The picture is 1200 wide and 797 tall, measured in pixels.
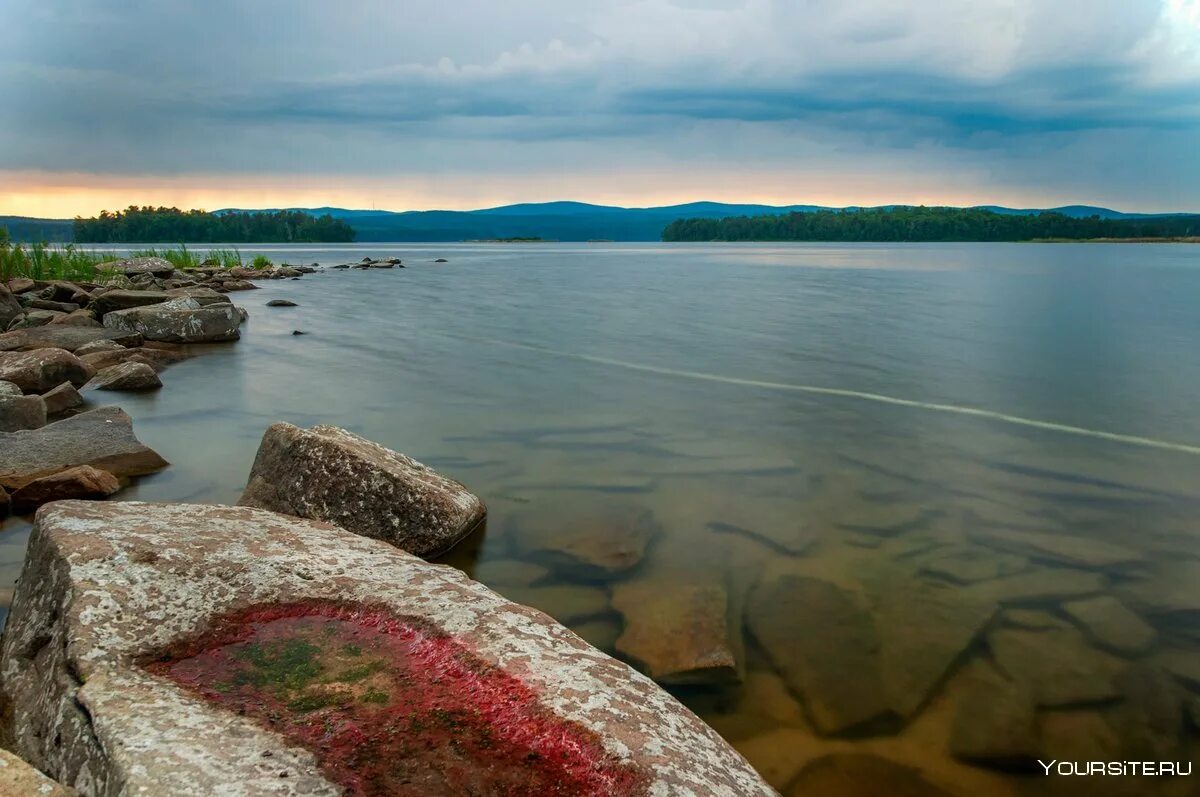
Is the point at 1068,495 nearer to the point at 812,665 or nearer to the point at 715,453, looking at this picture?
the point at 715,453

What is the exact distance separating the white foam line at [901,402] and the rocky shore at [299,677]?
642 centimetres

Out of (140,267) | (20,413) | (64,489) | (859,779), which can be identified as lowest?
(859,779)

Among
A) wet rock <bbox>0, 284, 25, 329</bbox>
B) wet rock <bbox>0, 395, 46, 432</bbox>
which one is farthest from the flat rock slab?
wet rock <bbox>0, 395, 46, 432</bbox>

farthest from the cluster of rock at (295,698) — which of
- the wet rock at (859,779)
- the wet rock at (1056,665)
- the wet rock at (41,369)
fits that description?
the wet rock at (41,369)

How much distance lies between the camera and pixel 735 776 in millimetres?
2479

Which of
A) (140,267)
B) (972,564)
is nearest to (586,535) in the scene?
(972,564)

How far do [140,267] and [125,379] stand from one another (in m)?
21.6

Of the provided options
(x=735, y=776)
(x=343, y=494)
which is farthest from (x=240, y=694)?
(x=343, y=494)

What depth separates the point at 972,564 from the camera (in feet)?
16.8

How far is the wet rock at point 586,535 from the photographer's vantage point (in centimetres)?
504

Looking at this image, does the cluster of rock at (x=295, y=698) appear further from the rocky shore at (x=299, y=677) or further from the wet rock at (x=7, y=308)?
the wet rock at (x=7, y=308)

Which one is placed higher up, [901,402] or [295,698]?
[295,698]

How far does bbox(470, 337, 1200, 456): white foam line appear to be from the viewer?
8.45 m

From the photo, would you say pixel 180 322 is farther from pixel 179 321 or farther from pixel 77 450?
pixel 77 450
